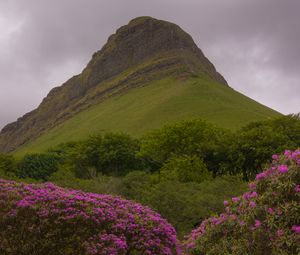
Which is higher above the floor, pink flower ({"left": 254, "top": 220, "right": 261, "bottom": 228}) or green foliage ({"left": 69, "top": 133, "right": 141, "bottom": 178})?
green foliage ({"left": 69, "top": 133, "right": 141, "bottom": 178})

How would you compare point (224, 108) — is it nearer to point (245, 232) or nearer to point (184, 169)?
point (184, 169)

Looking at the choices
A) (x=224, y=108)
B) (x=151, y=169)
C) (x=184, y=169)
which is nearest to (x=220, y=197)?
(x=184, y=169)

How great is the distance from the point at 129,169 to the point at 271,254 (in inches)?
2339

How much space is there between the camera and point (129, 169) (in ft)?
218

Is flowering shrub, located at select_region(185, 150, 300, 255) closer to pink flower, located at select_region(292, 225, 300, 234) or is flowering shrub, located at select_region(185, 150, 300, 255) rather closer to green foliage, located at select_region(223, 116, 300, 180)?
pink flower, located at select_region(292, 225, 300, 234)

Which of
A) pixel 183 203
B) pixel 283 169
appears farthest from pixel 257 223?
pixel 183 203

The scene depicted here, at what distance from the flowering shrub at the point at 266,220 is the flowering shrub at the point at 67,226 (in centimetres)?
274

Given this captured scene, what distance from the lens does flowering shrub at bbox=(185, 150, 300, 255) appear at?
738 cm

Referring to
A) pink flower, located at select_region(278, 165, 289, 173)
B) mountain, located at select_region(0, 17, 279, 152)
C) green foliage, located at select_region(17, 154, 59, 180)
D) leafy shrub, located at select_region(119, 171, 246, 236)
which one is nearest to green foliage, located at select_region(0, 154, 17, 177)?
green foliage, located at select_region(17, 154, 59, 180)

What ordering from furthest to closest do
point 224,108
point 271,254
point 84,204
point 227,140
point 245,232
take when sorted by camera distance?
point 224,108 < point 227,140 < point 84,204 < point 245,232 < point 271,254

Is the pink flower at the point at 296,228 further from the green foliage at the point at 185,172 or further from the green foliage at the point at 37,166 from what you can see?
the green foliage at the point at 37,166

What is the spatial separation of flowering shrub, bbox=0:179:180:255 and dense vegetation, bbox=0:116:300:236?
8075 mm

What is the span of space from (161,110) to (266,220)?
Result: 112875 millimetres

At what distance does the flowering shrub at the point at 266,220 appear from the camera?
290 inches
